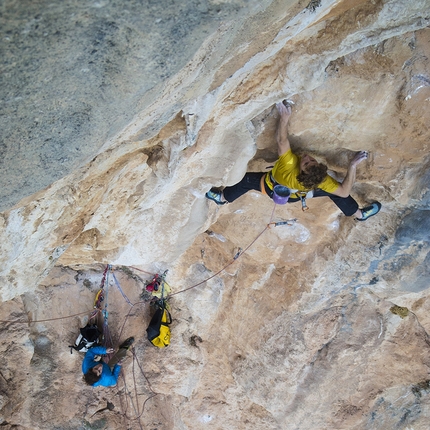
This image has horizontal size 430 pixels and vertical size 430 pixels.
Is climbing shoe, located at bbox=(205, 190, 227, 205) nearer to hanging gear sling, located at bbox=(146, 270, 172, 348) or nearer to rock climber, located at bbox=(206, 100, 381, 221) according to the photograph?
rock climber, located at bbox=(206, 100, 381, 221)

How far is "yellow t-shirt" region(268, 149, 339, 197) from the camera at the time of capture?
3.13 m

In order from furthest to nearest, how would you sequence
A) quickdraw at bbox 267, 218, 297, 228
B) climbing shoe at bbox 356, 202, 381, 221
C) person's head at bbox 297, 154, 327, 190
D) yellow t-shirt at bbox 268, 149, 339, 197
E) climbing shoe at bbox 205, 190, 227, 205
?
quickdraw at bbox 267, 218, 297, 228 → climbing shoe at bbox 205, 190, 227, 205 → climbing shoe at bbox 356, 202, 381, 221 → yellow t-shirt at bbox 268, 149, 339, 197 → person's head at bbox 297, 154, 327, 190

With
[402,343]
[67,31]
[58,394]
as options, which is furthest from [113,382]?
[67,31]

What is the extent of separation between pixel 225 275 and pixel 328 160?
232 centimetres

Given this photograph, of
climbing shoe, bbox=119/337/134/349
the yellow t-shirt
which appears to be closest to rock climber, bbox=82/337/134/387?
climbing shoe, bbox=119/337/134/349

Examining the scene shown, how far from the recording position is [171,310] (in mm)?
5602

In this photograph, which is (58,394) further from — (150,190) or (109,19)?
(109,19)

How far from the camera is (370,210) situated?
3.58 meters

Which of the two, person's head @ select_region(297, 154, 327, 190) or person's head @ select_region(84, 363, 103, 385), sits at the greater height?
person's head @ select_region(297, 154, 327, 190)

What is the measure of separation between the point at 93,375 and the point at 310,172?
13.3 ft

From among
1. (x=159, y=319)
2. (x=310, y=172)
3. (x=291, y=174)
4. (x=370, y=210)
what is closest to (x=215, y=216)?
(x=291, y=174)

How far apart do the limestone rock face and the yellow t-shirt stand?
0.17 meters

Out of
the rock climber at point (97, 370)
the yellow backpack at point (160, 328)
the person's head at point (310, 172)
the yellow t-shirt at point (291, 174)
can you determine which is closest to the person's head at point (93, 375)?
the rock climber at point (97, 370)

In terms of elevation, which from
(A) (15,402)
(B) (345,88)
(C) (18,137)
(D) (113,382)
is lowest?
(D) (113,382)
